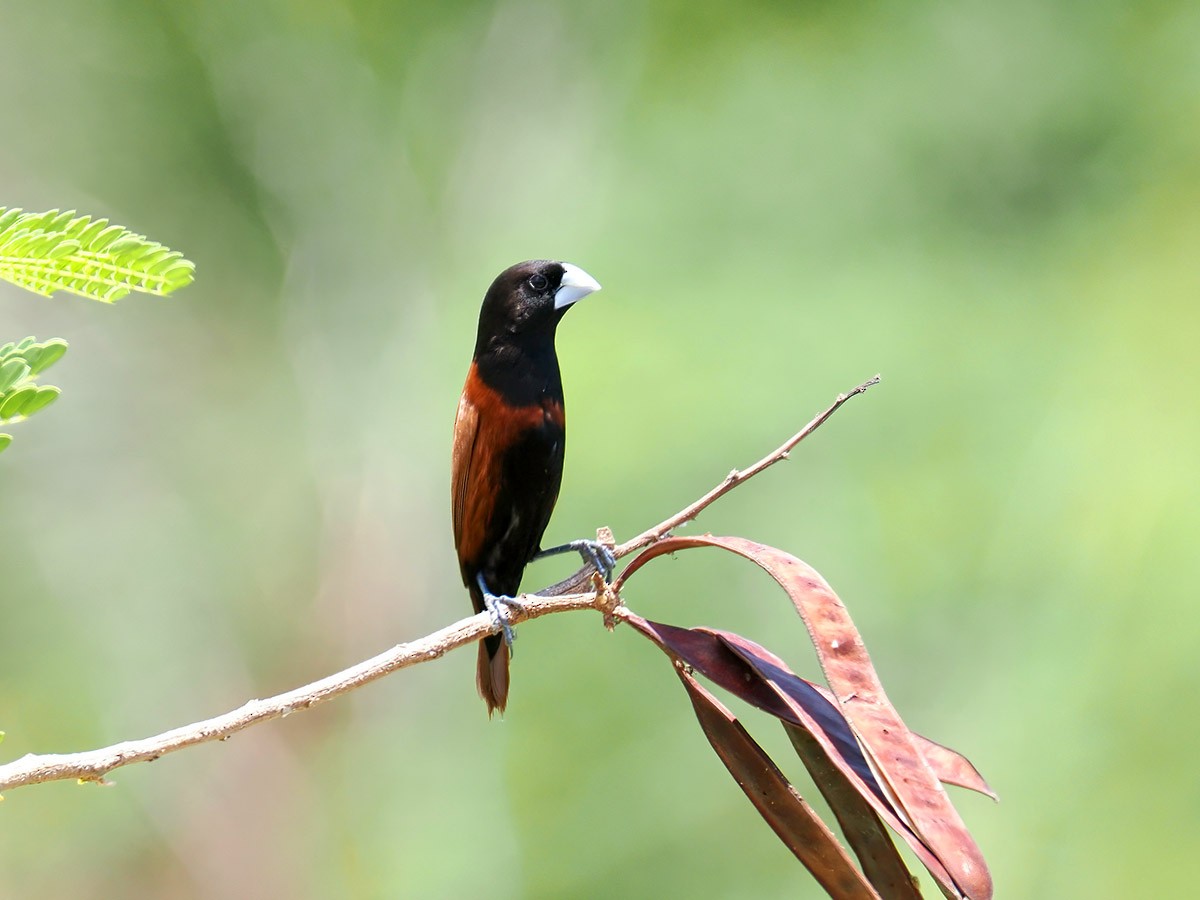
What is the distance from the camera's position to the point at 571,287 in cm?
301

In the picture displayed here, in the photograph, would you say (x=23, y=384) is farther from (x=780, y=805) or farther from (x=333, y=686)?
(x=780, y=805)

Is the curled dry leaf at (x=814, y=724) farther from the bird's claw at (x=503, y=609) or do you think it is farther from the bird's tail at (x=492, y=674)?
the bird's tail at (x=492, y=674)

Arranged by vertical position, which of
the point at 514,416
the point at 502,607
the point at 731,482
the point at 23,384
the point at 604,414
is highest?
the point at 23,384

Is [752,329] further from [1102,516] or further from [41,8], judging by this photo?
[41,8]

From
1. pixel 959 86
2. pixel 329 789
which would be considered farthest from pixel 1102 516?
pixel 329 789

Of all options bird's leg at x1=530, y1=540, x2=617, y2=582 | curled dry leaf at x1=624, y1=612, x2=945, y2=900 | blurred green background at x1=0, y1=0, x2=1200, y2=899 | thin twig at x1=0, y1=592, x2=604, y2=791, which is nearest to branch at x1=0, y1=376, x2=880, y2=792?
thin twig at x1=0, y1=592, x2=604, y2=791

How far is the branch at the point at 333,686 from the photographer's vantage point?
1.42 metres

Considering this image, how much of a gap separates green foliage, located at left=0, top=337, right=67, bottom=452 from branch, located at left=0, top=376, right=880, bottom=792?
0.49m

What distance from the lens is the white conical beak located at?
3.00 m

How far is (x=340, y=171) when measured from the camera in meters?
8.90

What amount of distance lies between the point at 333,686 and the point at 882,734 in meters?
0.73

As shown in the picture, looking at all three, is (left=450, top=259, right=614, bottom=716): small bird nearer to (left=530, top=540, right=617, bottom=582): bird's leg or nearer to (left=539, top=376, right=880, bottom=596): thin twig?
(left=530, top=540, right=617, bottom=582): bird's leg

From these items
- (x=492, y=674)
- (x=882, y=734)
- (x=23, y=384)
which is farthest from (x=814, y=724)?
(x=492, y=674)

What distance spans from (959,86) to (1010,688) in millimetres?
3929
